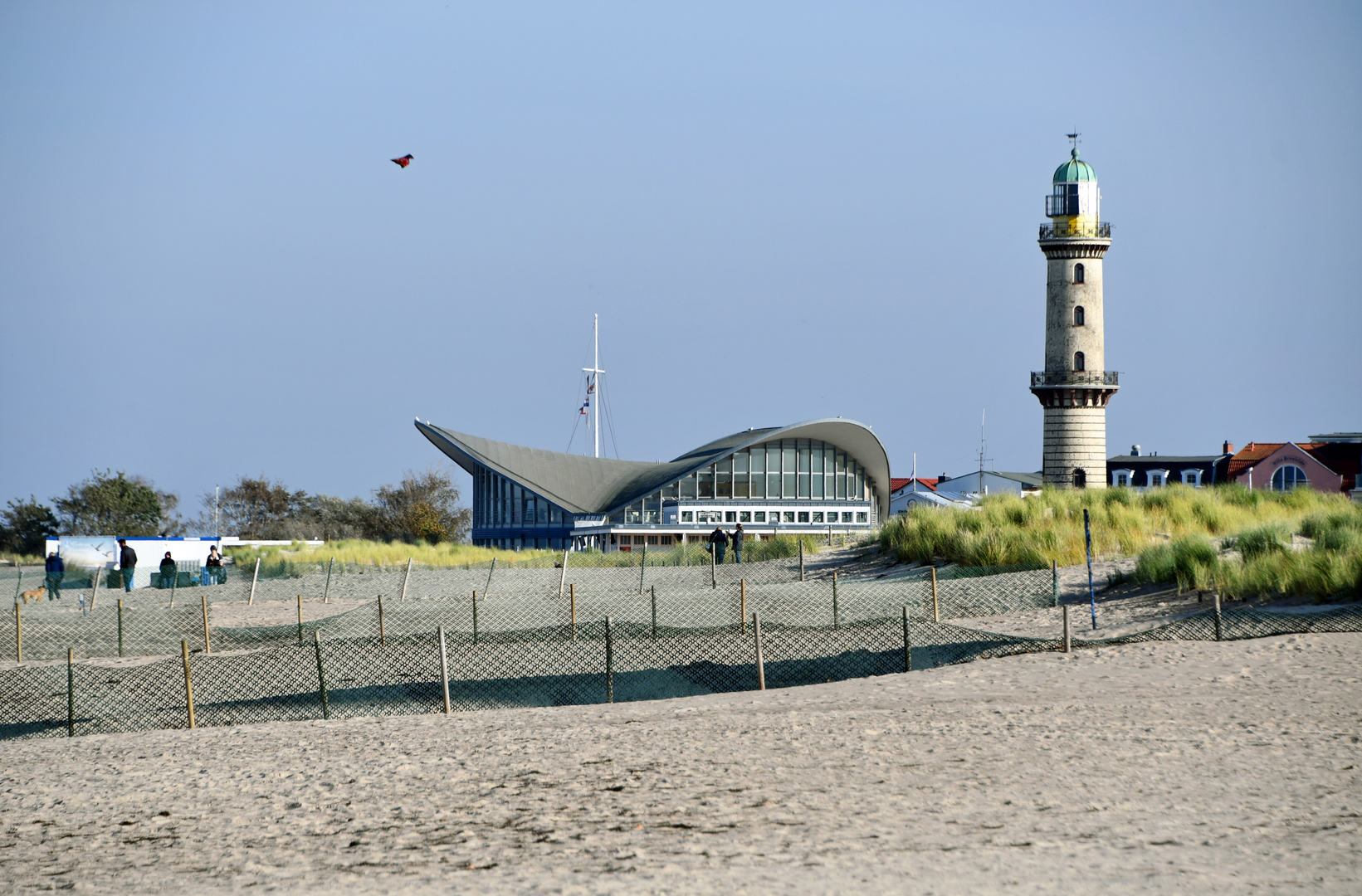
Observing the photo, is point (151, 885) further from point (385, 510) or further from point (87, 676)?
point (385, 510)

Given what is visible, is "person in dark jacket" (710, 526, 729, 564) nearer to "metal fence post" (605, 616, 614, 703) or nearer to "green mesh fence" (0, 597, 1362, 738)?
"green mesh fence" (0, 597, 1362, 738)

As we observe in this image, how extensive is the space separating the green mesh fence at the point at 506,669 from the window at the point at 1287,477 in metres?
53.1

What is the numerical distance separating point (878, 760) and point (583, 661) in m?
9.00

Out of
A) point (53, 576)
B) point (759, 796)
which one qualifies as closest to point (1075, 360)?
point (53, 576)

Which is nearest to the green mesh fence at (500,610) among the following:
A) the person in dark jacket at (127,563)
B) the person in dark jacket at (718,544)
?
the person in dark jacket at (127,563)

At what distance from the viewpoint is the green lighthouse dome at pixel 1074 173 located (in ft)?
205

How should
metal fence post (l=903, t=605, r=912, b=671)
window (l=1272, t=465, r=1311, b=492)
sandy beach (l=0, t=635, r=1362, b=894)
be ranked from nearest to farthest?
sandy beach (l=0, t=635, r=1362, b=894), metal fence post (l=903, t=605, r=912, b=671), window (l=1272, t=465, r=1311, b=492)

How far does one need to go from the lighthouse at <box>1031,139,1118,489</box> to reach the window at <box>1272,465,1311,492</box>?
13.7 m

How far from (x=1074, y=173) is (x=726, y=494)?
2213 cm

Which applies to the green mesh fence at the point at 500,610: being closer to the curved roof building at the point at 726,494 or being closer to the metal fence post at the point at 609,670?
the metal fence post at the point at 609,670

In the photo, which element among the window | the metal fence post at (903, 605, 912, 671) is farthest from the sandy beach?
the window

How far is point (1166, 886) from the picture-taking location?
760 cm

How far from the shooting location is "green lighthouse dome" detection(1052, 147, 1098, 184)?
62500 mm

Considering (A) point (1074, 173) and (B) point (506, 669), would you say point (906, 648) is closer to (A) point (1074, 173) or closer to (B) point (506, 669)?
(B) point (506, 669)
